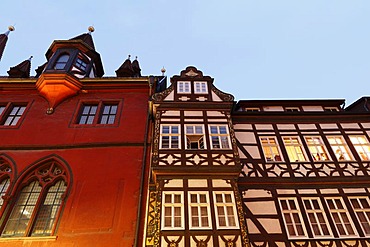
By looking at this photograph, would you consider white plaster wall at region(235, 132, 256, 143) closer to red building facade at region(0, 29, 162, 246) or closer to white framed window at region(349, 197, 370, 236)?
red building facade at region(0, 29, 162, 246)

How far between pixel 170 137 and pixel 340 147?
9173 millimetres

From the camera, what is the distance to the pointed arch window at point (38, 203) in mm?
11383

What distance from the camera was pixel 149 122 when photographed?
15180mm

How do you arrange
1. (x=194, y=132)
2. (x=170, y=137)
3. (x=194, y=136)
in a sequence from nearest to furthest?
(x=170, y=137), (x=194, y=136), (x=194, y=132)

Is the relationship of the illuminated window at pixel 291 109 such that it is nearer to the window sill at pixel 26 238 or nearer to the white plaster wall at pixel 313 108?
the white plaster wall at pixel 313 108

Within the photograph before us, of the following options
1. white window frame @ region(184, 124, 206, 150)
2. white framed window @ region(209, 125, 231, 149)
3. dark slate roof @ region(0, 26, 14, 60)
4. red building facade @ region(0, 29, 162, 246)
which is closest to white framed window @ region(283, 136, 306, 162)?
white framed window @ region(209, 125, 231, 149)

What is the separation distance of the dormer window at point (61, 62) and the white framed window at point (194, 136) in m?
10.5

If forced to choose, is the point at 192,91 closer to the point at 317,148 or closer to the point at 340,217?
the point at 317,148

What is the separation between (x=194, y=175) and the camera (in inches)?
443

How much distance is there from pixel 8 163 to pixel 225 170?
443 inches

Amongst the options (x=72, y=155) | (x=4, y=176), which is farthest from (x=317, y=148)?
(x=4, y=176)

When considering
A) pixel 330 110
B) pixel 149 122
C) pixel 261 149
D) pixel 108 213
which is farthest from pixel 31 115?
pixel 330 110

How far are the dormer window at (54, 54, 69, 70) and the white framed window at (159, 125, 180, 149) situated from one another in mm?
9483

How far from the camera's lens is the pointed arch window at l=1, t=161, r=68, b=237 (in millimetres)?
11383
